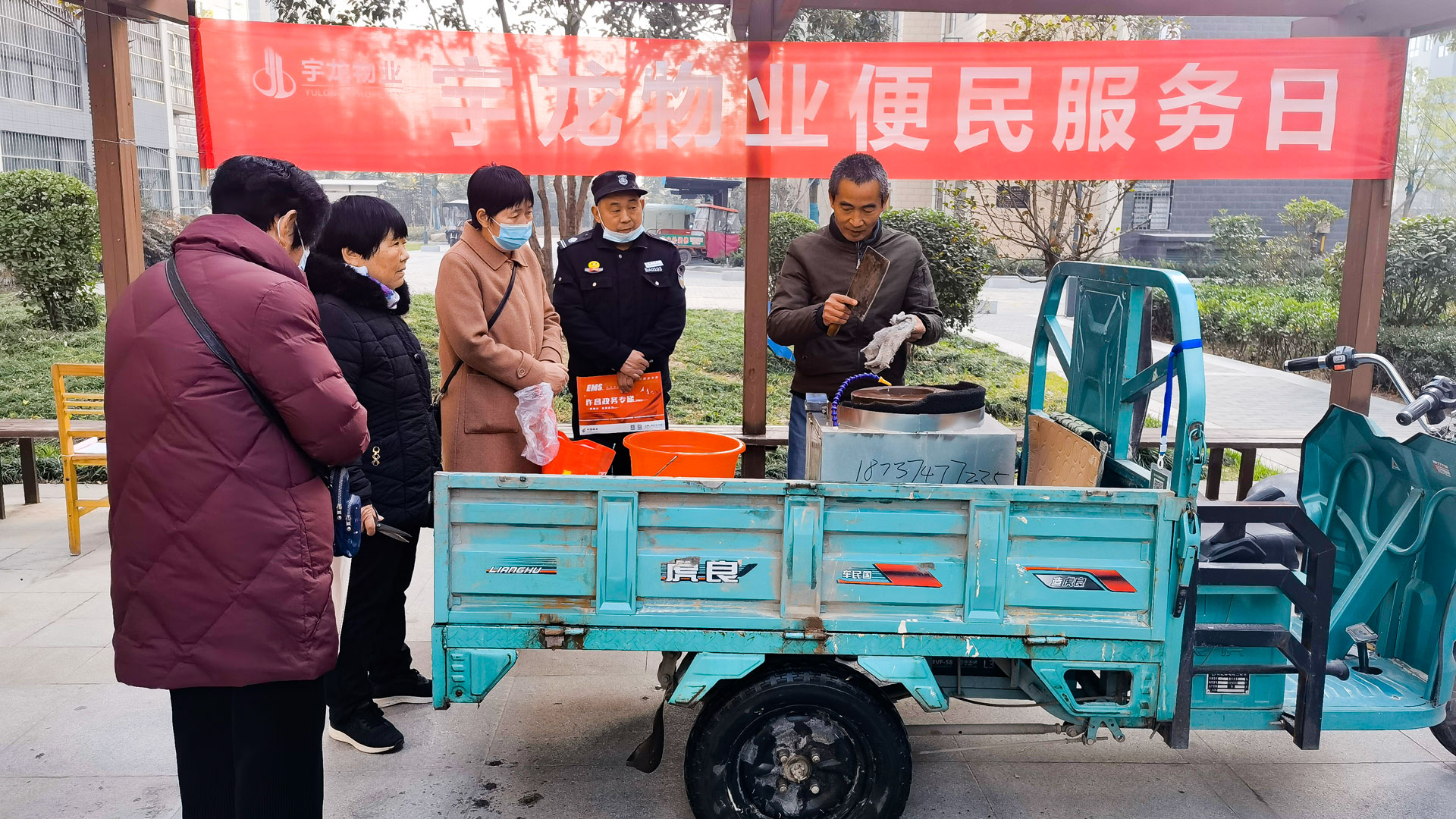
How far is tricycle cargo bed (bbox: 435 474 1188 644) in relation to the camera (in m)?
2.61

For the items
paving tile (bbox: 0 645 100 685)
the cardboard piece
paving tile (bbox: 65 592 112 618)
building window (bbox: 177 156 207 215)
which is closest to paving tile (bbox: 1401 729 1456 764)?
the cardboard piece

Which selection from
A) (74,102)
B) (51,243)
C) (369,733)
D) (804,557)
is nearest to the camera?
(804,557)

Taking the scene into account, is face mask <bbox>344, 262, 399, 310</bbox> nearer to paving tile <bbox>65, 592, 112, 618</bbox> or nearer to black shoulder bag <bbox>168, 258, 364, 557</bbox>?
black shoulder bag <bbox>168, 258, 364, 557</bbox>

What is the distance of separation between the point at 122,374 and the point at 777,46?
3606 millimetres

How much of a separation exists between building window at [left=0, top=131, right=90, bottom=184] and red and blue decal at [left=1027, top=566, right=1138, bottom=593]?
15.8 meters

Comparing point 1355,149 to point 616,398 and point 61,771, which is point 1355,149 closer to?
point 616,398

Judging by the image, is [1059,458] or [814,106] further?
[814,106]

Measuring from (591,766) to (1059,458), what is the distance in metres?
1.80

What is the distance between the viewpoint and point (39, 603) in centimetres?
458

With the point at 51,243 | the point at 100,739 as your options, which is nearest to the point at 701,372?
the point at 100,739

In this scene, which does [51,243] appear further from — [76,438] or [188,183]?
[188,183]

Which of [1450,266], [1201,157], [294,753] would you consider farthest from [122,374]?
[1450,266]

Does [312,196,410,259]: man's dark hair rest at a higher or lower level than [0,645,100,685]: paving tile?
higher

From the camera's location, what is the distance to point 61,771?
10.4 ft
